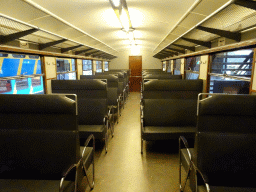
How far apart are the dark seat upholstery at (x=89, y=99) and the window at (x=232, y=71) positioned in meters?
2.30

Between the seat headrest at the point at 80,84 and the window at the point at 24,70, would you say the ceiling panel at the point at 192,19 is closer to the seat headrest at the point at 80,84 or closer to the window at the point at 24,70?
the seat headrest at the point at 80,84

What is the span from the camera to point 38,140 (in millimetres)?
1809

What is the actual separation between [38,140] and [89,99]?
178 cm

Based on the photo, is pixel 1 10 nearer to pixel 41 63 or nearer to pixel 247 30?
pixel 41 63

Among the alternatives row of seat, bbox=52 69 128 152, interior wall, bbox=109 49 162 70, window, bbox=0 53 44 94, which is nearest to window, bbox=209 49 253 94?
row of seat, bbox=52 69 128 152

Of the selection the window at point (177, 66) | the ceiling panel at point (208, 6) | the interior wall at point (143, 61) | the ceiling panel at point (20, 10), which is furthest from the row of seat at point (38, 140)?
the interior wall at point (143, 61)

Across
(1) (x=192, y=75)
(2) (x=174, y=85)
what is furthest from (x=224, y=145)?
(1) (x=192, y=75)

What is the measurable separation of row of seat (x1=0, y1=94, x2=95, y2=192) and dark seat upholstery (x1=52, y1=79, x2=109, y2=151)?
4.98ft

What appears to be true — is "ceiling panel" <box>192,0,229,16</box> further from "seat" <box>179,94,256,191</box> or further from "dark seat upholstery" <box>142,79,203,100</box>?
"dark seat upholstery" <box>142,79,203,100</box>

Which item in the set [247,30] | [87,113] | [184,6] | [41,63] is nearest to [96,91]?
[87,113]

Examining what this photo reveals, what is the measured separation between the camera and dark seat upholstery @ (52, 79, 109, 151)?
351 centimetres

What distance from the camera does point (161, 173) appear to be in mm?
2670

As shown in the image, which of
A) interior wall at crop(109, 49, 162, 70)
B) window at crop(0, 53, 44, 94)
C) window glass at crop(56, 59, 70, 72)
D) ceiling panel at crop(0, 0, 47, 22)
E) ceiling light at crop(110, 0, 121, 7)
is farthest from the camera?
interior wall at crop(109, 49, 162, 70)

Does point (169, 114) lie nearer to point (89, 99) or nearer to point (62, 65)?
point (89, 99)
